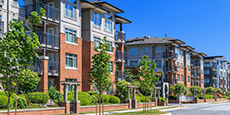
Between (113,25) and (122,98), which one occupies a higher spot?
(113,25)

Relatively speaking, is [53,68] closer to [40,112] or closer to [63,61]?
[63,61]

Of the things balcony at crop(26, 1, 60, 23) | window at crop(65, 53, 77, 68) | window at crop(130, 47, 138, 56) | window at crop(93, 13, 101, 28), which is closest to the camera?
balcony at crop(26, 1, 60, 23)

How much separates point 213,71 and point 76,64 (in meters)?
81.2

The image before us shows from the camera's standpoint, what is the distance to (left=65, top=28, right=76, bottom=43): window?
3594 centimetres

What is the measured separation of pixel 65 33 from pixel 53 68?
4.76 metres

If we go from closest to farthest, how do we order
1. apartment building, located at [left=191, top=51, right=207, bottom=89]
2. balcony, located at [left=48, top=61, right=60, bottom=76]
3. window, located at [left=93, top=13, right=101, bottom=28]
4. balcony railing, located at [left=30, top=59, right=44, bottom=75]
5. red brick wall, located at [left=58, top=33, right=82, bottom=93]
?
balcony railing, located at [left=30, top=59, right=44, bottom=75] < balcony, located at [left=48, top=61, right=60, bottom=76] < red brick wall, located at [left=58, top=33, right=82, bottom=93] < window, located at [left=93, top=13, right=101, bottom=28] < apartment building, located at [left=191, top=51, right=207, bottom=89]

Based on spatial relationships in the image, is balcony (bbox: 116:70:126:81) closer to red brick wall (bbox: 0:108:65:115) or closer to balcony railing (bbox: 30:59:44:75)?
balcony railing (bbox: 30:59:44:75)

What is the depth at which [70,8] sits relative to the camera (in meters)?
36.7

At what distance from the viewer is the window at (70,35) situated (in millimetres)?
35941

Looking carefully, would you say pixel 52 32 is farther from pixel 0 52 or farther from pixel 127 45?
pixel 127 45

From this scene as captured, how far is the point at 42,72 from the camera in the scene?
31000 mm

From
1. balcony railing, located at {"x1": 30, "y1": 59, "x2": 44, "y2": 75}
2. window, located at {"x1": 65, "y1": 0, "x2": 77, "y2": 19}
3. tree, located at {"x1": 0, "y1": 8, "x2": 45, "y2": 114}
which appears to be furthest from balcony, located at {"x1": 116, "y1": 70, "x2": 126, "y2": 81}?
tree, located at {"x1": 0, "y1": 8, "x2": 45, "y2": 114}

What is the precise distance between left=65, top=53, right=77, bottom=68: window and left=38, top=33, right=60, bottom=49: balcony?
2.33 meters

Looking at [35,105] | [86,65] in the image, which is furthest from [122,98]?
[35,105]
